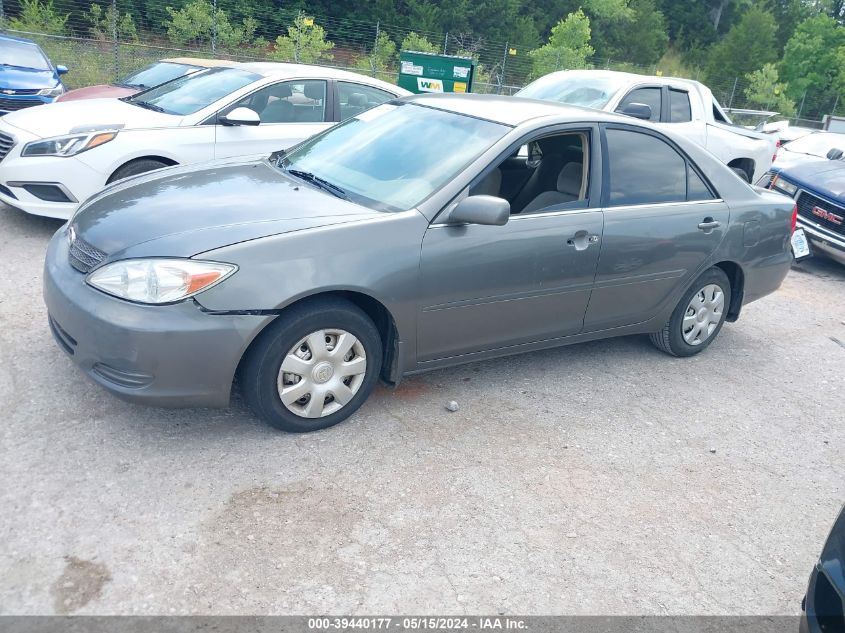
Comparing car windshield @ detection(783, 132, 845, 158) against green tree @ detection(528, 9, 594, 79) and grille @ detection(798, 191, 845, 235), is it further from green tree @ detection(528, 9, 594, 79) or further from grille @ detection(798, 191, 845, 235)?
green tree @ detection(528, 9, 594, 79)

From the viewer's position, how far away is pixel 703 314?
537 centimetres

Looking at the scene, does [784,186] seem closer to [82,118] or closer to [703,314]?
[703,314]

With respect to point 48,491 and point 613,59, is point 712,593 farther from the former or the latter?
point 613,59

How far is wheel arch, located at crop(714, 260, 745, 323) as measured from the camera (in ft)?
17.5

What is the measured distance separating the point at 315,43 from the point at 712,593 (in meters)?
22.5

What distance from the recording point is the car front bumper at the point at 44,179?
234 inches

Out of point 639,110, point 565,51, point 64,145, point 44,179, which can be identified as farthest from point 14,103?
point 565,51

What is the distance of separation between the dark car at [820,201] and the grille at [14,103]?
9549 millimetres

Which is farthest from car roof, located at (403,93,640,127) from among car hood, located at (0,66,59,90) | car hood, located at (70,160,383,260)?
car hood, located at (0,66,59,90)

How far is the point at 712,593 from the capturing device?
10.2ft

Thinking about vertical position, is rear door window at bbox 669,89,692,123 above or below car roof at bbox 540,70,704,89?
below

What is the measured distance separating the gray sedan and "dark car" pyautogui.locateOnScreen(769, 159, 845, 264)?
3.50 m

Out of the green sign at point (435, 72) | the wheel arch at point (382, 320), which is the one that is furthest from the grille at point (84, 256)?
the green sign at point (435, 72)

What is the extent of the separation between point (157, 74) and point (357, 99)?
3.40m
